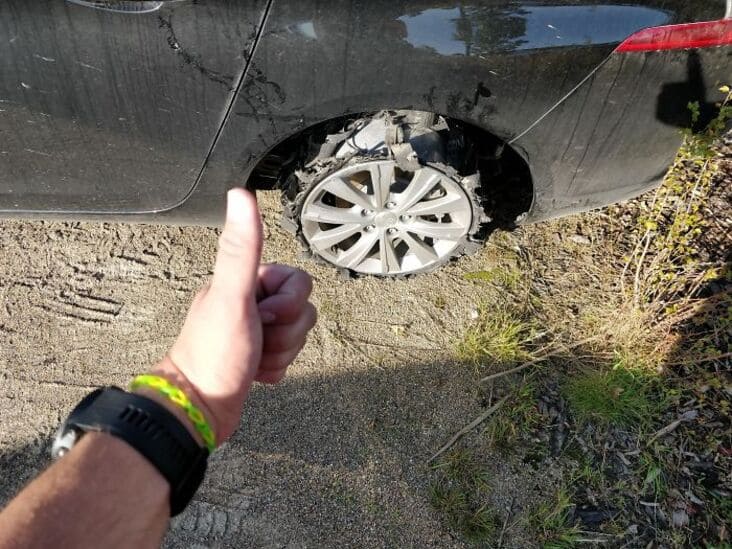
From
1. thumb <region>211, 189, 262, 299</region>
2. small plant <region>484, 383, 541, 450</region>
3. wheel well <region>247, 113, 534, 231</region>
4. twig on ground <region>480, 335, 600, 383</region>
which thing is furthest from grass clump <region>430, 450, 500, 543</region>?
thumb <region>211, 189, 262, 299</region>

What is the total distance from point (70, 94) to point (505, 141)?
1539mm

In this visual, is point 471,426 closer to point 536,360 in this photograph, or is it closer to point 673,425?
point 536,360

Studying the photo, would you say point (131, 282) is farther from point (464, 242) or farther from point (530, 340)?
point (530, 340)

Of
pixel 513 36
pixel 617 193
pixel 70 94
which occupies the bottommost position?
pixel 617 193

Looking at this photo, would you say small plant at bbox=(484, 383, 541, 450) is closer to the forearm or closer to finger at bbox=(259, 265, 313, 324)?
finger at bbox=(259, 265, 313, 324)

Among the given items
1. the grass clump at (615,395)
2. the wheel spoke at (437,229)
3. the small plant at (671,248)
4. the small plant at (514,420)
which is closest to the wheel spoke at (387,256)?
the wheel spoke at (437,229)

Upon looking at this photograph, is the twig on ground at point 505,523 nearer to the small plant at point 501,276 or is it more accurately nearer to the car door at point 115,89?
the small plant at point 501,276

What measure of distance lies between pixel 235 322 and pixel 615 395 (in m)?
1.90

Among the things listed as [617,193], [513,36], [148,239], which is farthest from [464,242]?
[148,239]

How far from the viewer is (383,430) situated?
8.20 feet

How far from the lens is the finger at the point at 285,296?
1.45 metres

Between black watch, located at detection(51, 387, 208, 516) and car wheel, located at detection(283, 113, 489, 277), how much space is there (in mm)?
1322

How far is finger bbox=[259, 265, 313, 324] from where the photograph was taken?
4.75 ft

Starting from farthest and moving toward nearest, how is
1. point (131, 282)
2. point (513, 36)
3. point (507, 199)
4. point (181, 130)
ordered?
point (507, 199) < point (131, 282) < point (181, 130) < point (513, 36)
